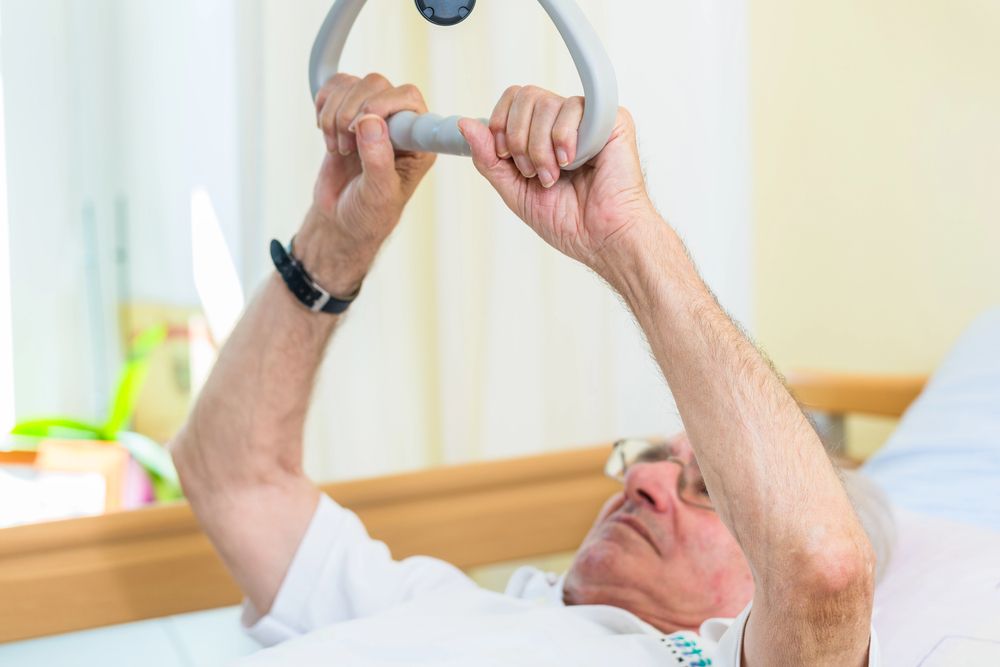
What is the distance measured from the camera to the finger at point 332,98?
109cm

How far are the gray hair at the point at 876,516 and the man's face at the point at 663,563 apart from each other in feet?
0.43

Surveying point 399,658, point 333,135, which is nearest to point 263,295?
point 333,135

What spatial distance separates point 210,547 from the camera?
1.27 meters

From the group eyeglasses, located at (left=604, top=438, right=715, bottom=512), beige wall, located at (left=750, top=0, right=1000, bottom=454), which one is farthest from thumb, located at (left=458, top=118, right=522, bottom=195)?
beige wall, located at (left=750, top=0, right=1000, bottom=454)

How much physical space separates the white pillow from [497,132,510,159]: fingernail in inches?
23.2

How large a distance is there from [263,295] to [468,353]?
0.45 m

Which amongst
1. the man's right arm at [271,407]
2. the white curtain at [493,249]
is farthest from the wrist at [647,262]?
the white curtain at [493,249]

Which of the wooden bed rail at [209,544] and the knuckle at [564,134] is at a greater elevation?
the knuckle at [564,134]

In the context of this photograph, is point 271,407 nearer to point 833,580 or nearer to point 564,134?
point 564,134

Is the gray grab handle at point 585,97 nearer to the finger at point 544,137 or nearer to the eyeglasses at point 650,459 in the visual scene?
the finger at point 544,137

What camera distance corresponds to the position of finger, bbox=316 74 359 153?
1.09 m

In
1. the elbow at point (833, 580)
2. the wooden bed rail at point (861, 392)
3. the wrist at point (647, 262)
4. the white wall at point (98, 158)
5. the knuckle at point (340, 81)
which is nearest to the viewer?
the elbow at point (833, 580)

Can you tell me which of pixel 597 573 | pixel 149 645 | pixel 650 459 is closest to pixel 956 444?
pixel 650 459

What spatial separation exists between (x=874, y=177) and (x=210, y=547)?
4.47 feet
